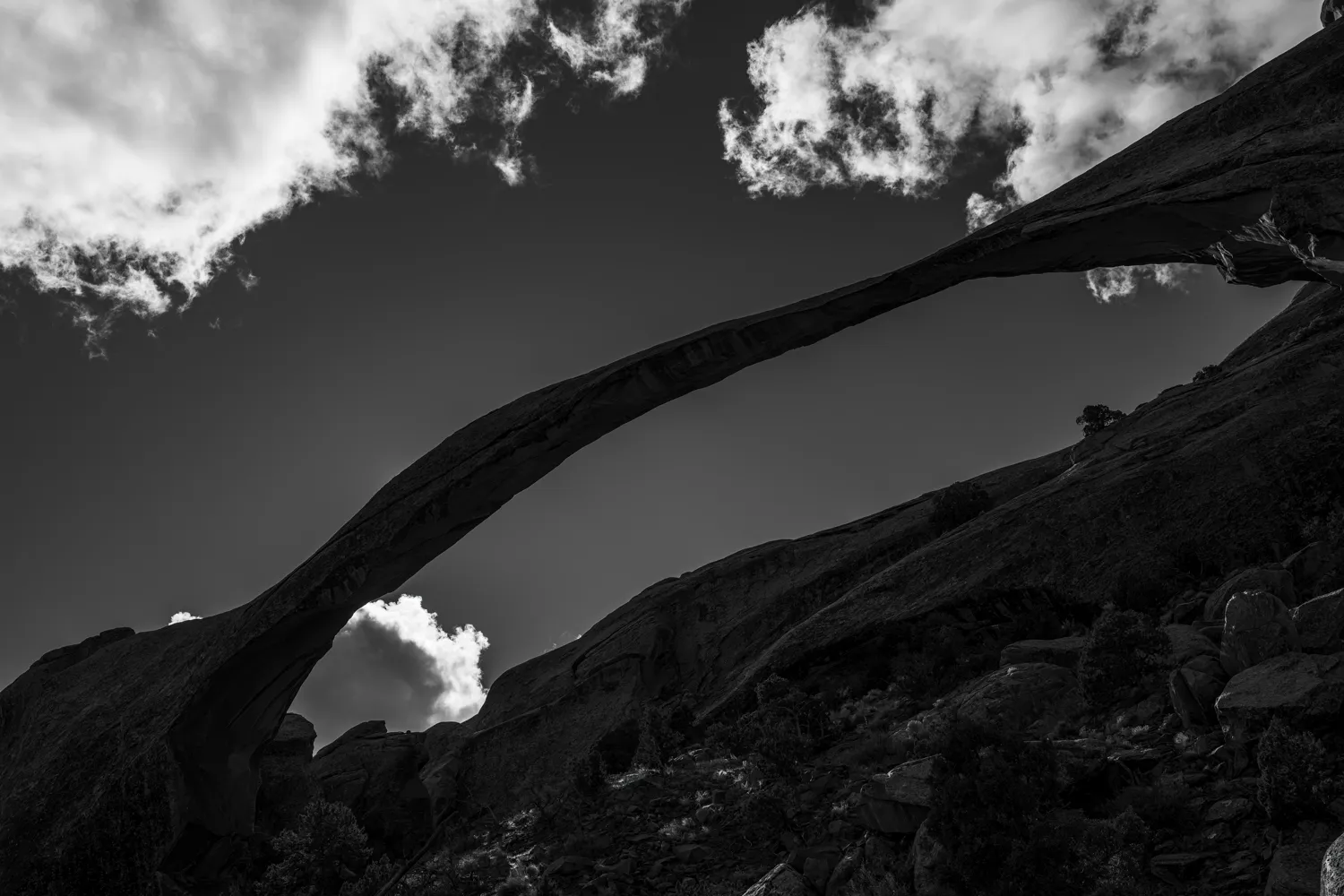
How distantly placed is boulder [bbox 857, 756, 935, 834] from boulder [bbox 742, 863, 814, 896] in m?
1.39

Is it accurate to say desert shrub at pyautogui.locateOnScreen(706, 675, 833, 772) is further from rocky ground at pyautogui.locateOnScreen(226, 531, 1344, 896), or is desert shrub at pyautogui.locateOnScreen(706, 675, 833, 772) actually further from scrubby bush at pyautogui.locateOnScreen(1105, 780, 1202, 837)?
scrubby bush at pyautogui.locateOnScreen(1105, 780, 1202, 837)

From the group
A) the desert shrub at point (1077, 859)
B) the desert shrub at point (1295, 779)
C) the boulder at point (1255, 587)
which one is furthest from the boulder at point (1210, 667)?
the desert shrub at point (1077, 859)

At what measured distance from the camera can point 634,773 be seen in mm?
23500

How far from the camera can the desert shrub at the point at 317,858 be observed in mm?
22312

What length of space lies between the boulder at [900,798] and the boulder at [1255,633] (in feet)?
17.6

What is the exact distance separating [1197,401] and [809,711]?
1937 cm

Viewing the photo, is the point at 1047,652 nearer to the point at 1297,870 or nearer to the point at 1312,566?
the point at 1312,566

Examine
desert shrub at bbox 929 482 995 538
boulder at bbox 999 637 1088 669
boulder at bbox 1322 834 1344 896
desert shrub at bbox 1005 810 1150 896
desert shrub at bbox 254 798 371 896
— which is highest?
desert shrub at bbox 929 482 995 538

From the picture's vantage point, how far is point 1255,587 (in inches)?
627

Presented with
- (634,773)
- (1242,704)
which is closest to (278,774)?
(634,773)

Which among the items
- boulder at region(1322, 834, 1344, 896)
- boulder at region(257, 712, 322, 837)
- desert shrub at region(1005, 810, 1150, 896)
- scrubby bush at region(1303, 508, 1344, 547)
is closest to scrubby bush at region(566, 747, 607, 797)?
boulder at region(257, 712, 322, 837)

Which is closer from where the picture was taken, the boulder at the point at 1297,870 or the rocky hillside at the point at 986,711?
the boulder at the point at 1297,870

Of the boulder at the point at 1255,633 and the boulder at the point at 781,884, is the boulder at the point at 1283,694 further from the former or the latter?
the boulder at the point at 781,884

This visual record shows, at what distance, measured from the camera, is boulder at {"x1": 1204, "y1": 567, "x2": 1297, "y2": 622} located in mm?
15641
